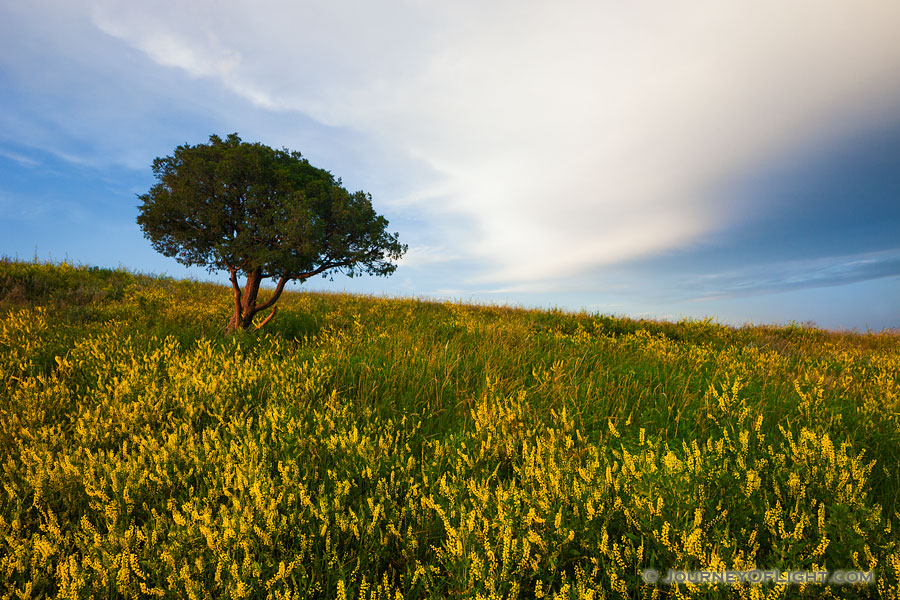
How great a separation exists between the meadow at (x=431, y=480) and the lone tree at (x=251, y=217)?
8.30 ft

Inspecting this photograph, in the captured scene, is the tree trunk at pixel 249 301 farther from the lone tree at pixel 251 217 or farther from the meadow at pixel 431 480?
the meadow at pixel 431 480

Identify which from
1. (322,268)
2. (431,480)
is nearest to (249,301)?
(322,268)

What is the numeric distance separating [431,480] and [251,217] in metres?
6.97

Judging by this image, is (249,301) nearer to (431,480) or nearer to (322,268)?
(322,268)

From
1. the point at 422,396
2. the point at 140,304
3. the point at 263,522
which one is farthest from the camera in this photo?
the point at 140,304

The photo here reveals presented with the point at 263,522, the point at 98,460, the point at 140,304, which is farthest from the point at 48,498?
the point at 140,304

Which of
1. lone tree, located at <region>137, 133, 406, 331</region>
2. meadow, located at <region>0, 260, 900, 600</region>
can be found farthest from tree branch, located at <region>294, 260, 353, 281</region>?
meadow, located at <region>0, 260, 900, 600</region>

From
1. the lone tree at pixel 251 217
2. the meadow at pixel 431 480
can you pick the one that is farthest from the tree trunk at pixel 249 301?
the meadow at pixel 431 480

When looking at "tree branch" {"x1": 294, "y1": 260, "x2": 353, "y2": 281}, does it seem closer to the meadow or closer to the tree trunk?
the tree trunk

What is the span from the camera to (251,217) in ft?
25.5

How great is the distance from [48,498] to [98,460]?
0.33 m

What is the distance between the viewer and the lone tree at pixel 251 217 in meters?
7.59

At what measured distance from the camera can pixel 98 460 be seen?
121 inches

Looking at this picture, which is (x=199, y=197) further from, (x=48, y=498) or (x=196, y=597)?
(x=196, y=597)
